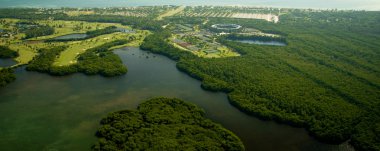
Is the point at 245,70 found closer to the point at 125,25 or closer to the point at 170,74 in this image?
the point at 170,74

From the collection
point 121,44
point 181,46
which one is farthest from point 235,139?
point 121,44

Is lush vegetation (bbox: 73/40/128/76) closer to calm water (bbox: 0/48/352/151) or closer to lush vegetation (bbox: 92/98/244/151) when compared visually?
calm water (bbox: 0/48/352/151)

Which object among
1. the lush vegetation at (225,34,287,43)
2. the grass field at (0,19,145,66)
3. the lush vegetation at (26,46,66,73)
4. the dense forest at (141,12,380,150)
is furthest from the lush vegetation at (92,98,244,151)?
the lush vegetation at (225,34,287,43)

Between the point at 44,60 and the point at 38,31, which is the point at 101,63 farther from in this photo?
the point at 38,31

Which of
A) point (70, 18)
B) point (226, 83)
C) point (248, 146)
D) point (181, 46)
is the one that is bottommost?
point (248, 146)

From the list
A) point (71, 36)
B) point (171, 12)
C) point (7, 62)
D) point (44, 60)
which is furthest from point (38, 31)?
point (171, 12)
